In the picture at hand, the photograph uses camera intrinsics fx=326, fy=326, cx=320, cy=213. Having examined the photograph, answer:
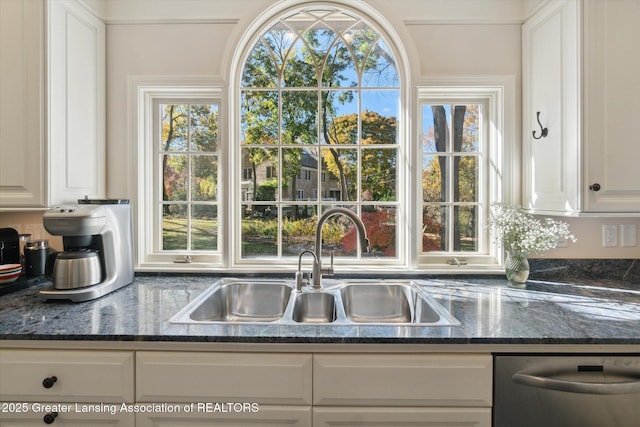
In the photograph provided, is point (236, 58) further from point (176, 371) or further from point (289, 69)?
point (176, 371)

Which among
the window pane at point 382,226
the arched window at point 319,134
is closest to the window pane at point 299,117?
the arched window at point 319,134

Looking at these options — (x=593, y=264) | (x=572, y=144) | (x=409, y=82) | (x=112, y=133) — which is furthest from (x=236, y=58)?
(x=593, y=264)

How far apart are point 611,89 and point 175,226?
2322 millimetres

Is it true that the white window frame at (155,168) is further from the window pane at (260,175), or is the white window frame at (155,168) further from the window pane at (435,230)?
the window pane at (435,230)

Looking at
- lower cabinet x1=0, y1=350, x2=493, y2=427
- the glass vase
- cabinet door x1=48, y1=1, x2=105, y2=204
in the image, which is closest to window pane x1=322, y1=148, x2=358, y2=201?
the glass vase

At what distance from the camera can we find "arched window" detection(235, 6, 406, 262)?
6.30 ft

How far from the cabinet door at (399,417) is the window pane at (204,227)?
1.20 meters

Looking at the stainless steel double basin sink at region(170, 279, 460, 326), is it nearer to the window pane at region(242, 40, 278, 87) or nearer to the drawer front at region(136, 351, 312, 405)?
the drawer front at region(136, 351, 312, 405)

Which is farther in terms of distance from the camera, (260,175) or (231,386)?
(260,175)

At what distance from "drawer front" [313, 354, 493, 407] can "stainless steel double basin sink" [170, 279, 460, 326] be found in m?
0.45

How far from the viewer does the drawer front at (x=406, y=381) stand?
107cm

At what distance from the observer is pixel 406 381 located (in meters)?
1.08

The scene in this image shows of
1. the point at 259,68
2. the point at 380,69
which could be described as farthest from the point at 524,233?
the point at 259,68

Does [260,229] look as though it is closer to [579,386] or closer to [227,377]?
[227,377]
